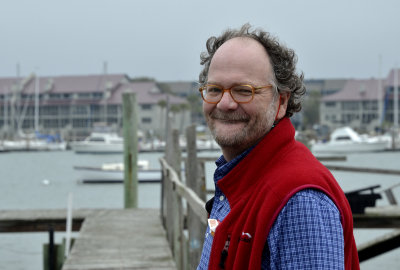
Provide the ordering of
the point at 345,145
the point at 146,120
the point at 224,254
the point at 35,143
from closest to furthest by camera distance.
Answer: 1. the point at 224,254
2. the point at 345,145
3. the point at 35,143
4. the point at 146,120

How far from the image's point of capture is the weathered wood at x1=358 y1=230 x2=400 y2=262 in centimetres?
792

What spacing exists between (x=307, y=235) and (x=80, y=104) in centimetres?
10389

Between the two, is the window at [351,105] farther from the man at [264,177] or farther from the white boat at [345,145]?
the man at [264,177]

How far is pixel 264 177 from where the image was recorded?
1842 millimetres

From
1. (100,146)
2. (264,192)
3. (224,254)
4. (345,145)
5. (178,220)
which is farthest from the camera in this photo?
(100,146)

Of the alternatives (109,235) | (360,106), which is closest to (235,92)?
(109,235)

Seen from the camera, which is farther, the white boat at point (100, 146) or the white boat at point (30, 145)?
the white boat at point (30, 145)

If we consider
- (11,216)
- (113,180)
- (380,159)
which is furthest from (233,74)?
(380,159)

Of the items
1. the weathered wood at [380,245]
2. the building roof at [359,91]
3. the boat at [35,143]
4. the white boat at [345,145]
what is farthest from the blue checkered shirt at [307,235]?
the building roof at [359,91]

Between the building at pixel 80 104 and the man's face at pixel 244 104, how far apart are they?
9582 cm

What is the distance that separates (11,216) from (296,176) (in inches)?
368

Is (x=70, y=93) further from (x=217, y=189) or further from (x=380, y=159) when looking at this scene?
(x=217, y=189)

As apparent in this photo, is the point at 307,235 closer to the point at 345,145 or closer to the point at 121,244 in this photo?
the point at 121,244

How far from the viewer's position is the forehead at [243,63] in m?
2.01
